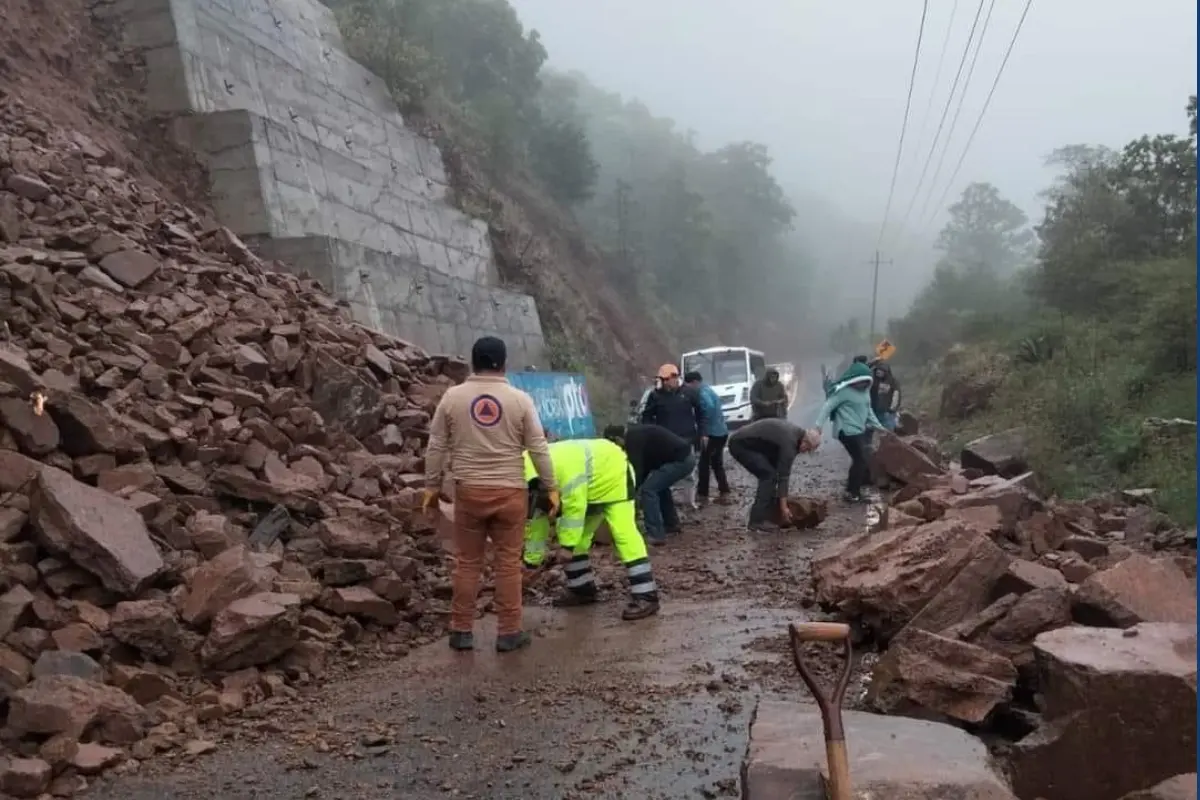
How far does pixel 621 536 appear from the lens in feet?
19.7

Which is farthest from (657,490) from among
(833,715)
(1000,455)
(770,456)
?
(833,715)

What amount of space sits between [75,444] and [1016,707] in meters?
5.11

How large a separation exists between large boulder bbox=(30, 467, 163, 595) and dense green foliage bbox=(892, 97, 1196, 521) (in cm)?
678

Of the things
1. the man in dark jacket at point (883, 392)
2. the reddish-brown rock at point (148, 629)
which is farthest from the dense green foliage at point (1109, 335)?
the reddish-brown rock at point (148, 629)

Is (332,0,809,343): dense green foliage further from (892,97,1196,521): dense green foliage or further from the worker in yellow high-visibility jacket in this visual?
the worker in yellow high-visibility jacket

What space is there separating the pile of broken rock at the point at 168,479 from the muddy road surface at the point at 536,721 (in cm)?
27

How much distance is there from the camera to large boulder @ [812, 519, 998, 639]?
4844mm

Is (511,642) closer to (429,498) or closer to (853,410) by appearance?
(429,498)

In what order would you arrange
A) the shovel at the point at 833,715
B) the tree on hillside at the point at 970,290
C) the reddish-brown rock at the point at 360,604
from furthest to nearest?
the tree on hillside at the point at 970,290
the reddish-brown rock at the point at 360,604
the shovel at the point at 833,715

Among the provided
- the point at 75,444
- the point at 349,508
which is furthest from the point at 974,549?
the point at 75,444

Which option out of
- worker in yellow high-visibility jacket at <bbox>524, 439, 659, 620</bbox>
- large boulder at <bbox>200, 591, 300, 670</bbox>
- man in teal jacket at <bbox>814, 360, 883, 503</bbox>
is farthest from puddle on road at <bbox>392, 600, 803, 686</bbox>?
man in teal jacket at <bbox>814, 360, 883, 503</bbox>

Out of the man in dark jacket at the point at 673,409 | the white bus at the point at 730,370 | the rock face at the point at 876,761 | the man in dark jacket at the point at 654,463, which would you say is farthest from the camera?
the white bus at the point at 730,370

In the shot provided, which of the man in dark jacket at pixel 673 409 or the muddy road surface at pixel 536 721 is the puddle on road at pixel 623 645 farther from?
the man in dark jacket at pixel 673 409

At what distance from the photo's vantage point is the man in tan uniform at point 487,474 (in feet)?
17.5
